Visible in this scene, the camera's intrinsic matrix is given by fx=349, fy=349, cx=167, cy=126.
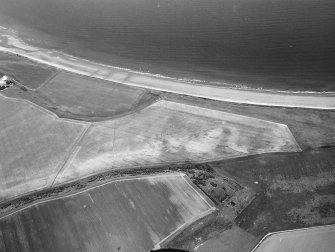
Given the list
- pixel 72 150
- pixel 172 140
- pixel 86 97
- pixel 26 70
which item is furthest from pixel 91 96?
pixel 172 140

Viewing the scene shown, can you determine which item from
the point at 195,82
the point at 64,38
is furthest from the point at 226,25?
the point at 64,38

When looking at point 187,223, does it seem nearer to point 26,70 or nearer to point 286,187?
point 286,187

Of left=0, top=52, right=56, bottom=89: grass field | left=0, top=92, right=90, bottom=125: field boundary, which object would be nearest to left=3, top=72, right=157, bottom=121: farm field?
left=0, top=92, right=90, bottom=125: field boundary

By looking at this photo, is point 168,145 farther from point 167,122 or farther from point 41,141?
point 41,141

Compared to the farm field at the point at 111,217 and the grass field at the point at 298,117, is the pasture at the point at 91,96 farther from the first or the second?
the farm field at the point at 111,217

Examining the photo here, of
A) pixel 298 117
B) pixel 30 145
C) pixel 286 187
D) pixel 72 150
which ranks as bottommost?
pixel 30 145

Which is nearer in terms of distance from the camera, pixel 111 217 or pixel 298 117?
pixel 111 217
